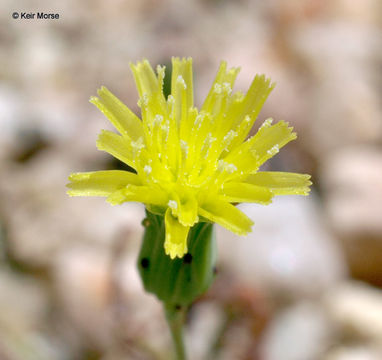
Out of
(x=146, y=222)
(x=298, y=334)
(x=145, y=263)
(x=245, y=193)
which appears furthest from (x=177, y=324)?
(x=298, y=334)

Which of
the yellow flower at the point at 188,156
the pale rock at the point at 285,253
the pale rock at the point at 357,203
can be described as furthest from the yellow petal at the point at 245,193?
the pale rock at the point at 357,203

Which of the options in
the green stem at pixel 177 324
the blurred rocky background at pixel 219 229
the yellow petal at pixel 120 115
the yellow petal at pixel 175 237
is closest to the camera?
the yellow petal at pixel 175 237

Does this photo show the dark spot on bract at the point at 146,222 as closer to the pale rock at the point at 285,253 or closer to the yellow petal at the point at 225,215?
the yellow petal at the point at 225,215

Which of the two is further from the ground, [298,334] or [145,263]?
[145,263]

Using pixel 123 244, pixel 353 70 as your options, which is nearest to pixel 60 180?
pixel 123 244

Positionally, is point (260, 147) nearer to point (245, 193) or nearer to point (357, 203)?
point (245, 193)
